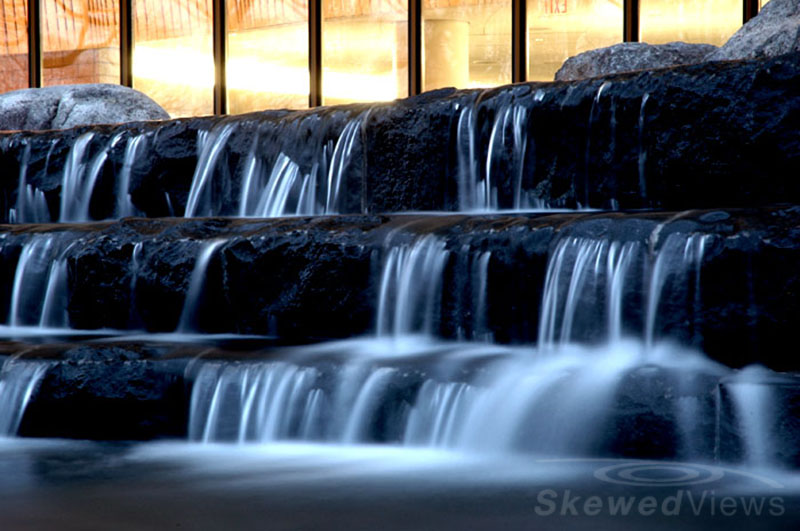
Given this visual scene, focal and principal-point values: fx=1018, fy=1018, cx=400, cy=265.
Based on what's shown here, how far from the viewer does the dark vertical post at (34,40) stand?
50.0ft

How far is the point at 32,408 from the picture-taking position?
4.58 m

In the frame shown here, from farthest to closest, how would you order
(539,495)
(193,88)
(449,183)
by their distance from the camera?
(193,88) → (449,183) → (539,495)

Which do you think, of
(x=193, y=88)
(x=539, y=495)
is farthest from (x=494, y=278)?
(x=193, y=88)

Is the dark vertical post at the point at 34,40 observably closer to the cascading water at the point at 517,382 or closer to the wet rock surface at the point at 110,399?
the wet rock surface at the point at 110,399

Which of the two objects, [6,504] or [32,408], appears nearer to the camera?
[6,504]

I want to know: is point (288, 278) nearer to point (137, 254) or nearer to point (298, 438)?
point (137, 254)

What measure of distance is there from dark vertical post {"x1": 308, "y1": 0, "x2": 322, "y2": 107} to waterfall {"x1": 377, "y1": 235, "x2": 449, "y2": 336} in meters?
8.39

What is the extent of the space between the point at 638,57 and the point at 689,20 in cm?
334

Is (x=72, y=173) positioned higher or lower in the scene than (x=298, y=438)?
higher

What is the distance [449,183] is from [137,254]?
202 cm

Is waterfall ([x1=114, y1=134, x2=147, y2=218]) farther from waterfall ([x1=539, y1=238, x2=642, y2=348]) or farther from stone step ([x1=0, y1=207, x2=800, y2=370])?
waterfall ([x1=539, y1=238, x2=642, y2=348])

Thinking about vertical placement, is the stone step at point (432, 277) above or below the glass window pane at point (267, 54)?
below

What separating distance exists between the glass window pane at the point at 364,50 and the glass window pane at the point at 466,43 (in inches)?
14.1

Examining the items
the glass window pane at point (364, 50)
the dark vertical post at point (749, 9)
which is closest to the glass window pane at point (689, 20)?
the dark vertical post at point (749, 9)
